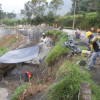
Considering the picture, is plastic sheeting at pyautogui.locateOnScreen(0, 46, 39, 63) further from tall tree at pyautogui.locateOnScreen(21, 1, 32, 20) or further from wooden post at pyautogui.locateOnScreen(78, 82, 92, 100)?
tall tree at pyautogui.locateOnScreen(21, 1, 32, 20)

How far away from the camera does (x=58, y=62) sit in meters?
7.06

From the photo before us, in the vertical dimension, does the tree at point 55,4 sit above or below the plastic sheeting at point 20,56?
above

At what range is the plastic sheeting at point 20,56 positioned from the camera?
30.8 ft

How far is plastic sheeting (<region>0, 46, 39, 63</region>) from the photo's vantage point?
9398mm

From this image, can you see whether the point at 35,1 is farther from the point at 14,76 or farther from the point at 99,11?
the point at 14,76

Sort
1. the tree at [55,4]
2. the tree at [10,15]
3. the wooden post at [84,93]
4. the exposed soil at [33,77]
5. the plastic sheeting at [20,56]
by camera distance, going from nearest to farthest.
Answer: the wooden post at [84,93] → the exposed soil at [33,77] → the plastic sheeting at [20,56] → the tree at [55,4] → the tree at [10,15]

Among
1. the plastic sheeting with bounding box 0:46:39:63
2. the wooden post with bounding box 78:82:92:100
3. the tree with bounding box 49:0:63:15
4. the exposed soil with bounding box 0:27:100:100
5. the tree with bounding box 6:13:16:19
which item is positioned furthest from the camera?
the tree with bounding box 6:13:16:19

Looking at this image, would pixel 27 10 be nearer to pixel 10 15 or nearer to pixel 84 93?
pixel 84 93

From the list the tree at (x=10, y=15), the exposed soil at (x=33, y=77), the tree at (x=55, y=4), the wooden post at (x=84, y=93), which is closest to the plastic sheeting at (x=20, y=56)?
the exposed soil at (x=33, y=77)

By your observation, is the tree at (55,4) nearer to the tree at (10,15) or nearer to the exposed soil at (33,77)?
the exposed soil at (33,77)

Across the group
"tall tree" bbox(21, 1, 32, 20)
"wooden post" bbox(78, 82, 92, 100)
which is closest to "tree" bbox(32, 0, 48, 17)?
"tall tree" bbox(21, 1, 32, 20)

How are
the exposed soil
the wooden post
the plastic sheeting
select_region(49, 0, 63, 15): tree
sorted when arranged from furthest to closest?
select_region(49, 0, 63, 15): tree, the plastic sheeting, the exposed soil, the wooden post

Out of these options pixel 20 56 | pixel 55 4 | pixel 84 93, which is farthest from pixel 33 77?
pixel 55 4

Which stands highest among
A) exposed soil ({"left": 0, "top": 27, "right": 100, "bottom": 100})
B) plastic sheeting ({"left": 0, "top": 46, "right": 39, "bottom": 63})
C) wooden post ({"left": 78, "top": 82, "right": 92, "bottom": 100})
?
wooden post ({"left": 78, "top": 82, "right": 92, "bottom": 100})
